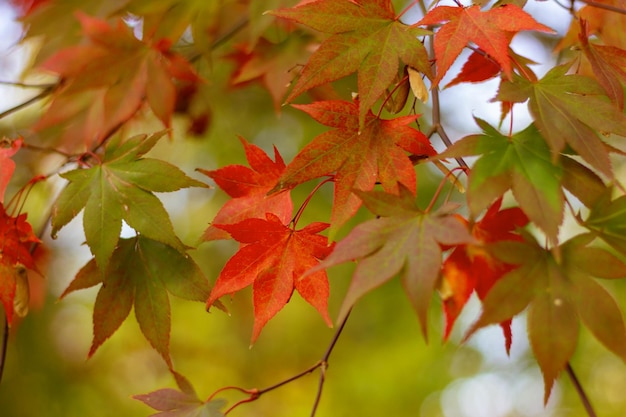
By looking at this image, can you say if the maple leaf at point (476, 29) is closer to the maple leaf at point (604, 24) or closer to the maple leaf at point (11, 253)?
the maple leaf at point (604, 24)

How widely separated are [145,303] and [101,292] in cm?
5

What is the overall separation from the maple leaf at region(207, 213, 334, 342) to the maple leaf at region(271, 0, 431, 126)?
0.14 meters

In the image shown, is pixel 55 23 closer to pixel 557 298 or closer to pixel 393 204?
pixel 393 204

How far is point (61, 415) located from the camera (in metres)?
2.12

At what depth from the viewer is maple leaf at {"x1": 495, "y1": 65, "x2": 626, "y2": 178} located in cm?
52

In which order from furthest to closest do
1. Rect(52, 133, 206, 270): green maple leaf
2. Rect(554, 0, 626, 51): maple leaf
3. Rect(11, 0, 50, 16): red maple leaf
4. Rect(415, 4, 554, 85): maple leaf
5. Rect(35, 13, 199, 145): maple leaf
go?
Rect(11, 0, 50, 16): red maple leaf → Rect(35, 13, 199, 145): maple leaf → Rect(554, 0, 626, 51): maple leaf → Rect(52, 133, 206, 270): green maple leaf → Rect(415, 4, 554, 85): maple leaf

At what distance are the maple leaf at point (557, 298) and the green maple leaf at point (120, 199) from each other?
1.02 feet

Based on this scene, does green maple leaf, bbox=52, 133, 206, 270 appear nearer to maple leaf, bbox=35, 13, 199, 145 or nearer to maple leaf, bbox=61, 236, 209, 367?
maple leaf, bbox=61, 236, 209, 367

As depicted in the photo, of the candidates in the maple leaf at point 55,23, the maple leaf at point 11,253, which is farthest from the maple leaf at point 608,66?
the maple leaf at point 55,23

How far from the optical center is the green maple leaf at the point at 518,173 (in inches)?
19.1

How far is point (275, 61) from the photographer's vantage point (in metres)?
1.07

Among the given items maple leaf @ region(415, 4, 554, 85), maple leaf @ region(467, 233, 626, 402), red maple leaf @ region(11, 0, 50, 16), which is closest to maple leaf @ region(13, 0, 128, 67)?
red maple leaf @ region(11, 0, 50, 16)

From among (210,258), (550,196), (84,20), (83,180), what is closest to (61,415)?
(210,258)

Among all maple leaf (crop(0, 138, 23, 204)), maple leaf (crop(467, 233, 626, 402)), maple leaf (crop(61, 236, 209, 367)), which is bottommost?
maple leaf (crop(61, 236, 209, 367))
